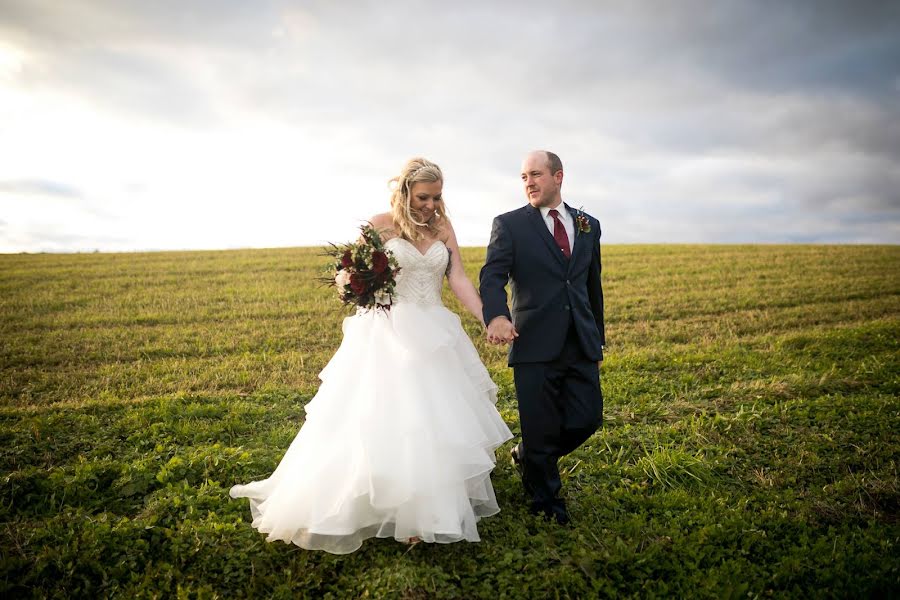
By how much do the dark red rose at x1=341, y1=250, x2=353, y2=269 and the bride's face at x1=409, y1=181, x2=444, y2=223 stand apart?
87 centimetres

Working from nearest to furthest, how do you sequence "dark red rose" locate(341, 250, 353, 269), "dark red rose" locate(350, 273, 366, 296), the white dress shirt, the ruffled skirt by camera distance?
1. the ruffled skirt
2. "dark red rose" locate(350, 273, 366, 296)
3. "dark red rose" locate(341, 250, 353, 269)
4. the white dress shirt

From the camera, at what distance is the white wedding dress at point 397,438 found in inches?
187

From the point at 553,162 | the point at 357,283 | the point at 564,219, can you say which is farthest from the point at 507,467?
the point at 553,162

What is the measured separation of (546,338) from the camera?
5.68 meters

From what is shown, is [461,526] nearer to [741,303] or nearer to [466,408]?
[466,408]

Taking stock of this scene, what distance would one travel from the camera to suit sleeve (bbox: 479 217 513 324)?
18.4 ft

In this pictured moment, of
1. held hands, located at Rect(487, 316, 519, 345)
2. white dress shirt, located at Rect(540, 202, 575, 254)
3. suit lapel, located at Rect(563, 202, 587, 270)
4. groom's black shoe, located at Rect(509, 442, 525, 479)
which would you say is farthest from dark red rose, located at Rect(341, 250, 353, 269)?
groom's black shoe, located at Rect(509, 442, 525, 479)

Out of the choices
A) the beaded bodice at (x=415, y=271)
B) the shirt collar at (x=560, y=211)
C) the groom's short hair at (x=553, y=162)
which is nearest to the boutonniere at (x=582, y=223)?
the shirt collar at (x=560, y=211)

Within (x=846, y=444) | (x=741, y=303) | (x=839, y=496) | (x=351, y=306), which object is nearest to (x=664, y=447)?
(x=839, y=496)

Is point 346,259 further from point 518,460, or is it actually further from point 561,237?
point 518,460

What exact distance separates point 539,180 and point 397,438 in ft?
9.52

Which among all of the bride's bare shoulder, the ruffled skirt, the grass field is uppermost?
the bride's bare shoulder

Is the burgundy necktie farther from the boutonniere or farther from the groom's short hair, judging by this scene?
the groom's short hair

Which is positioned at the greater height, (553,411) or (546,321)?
(546,321)
